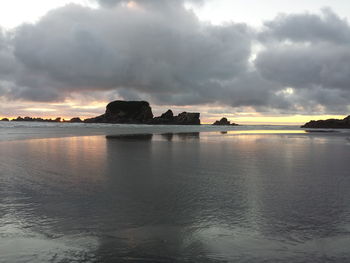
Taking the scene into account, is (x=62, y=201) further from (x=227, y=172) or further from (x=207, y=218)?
(x=227, y=172)

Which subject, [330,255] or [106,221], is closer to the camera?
[330,255]

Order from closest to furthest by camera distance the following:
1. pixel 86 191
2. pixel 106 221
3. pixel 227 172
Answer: pixel 106 221 → pixel 86 191 → pixel 227 172

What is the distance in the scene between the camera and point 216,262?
515 cm

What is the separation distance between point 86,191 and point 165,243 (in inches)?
198

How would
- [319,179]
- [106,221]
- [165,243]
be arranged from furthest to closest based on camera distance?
[319,179]
[106,221]
[165,243]

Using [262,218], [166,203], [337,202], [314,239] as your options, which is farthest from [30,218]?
[337,202]

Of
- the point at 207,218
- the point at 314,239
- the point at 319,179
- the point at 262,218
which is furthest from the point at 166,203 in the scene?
the point at 319,179

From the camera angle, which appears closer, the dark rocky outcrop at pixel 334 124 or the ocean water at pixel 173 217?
the ocean water at pixel 173 217

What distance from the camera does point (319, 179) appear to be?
12.7 metres

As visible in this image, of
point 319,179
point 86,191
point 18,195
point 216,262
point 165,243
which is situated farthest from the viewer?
point 319,179

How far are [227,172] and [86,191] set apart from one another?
6723 millimetres

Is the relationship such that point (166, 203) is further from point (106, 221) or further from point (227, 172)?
point (227, 172)

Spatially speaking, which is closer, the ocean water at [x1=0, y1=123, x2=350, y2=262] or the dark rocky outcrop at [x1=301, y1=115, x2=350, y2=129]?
the ocean water at [x1=0, y1=123, x2=350, y2=262]

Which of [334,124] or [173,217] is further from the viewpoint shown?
[334,124]
